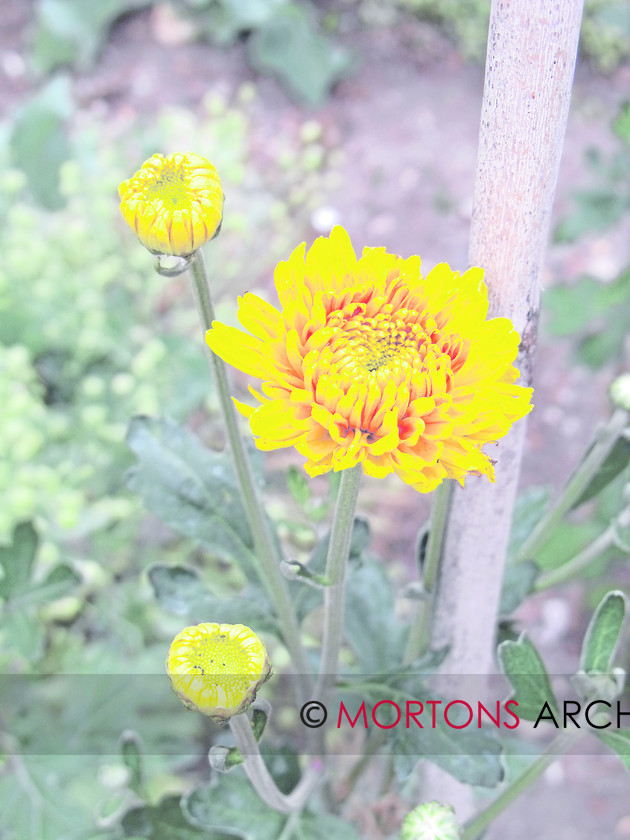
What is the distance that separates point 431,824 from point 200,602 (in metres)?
0.31

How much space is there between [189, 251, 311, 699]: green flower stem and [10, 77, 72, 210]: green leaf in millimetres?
1641

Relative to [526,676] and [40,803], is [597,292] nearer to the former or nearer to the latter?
[526,676]

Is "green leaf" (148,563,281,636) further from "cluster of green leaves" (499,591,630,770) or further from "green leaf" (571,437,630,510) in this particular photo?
"green leaf" (571,437,630,510)

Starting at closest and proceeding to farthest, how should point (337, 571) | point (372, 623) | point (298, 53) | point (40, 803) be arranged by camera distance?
point (337, 571) → point (372, 623) → point (40, 803) → point (298, 53)

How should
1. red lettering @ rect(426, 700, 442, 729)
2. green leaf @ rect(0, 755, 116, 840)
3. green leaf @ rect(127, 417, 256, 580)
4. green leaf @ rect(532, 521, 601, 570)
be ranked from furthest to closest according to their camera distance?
green leaf @ rect(532, 521, 601, 570) < green leaf @ rect(0, 755, 116, 840) < green leaf @ rect(127, 417, 256, 580) < red lettering @ rect(426, 700, 442, 729)

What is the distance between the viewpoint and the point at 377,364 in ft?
2.07

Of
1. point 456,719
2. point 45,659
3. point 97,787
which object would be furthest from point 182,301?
point 456,719

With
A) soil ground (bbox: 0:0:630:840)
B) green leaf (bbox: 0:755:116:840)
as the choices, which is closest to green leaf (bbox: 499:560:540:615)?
green leaf (bbox: 0:755:116:840)

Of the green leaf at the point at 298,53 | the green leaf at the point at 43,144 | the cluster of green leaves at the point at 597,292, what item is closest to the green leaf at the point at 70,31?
the green leaf at the point at 298,53

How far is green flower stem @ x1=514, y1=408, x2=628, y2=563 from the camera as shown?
0.91 meters

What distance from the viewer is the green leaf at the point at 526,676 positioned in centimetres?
78

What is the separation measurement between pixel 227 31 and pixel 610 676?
2794 mm

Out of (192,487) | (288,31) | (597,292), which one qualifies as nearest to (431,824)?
(192,487)

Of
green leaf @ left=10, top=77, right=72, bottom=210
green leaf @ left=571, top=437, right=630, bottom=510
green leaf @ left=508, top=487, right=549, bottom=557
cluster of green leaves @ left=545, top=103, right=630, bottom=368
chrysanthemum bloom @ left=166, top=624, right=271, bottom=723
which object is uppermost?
green leaf @ left=10, top=77, right=72, bottom=210
